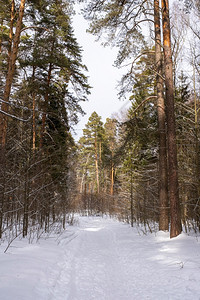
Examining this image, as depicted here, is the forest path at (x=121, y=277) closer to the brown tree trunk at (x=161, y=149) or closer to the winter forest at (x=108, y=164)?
the winter forest at (x=108, y=164)

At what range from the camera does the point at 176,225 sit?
7.21 m

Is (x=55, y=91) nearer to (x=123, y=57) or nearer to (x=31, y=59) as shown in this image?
(x=31, y=59)

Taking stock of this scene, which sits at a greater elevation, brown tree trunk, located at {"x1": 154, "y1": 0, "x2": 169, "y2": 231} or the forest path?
brown tree trunk, located at {"x1": 154, "y1": 0, "x2": 169, "y2": 231}

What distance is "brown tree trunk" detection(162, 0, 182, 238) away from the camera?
723cm

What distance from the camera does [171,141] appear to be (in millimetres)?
7590

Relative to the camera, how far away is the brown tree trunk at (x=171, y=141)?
23.7ft

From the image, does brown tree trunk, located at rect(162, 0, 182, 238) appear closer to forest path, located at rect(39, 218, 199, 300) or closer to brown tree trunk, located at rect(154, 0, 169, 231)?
brown tree trunk, located at rect(154, 0, 169, 231)

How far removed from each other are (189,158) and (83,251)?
5300 mm

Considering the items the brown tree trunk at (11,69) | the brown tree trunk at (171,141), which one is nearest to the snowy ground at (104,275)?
the brown tree trunk at (171,141)

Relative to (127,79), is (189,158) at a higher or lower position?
lower

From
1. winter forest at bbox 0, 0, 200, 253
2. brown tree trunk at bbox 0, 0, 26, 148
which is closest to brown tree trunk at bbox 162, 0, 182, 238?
winter forest at bbox 0, 0, 200, 253

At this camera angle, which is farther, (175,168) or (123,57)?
(123,57)

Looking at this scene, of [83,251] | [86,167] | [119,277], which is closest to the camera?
[119,277]

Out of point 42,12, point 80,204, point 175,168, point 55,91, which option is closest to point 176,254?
point 175,168
